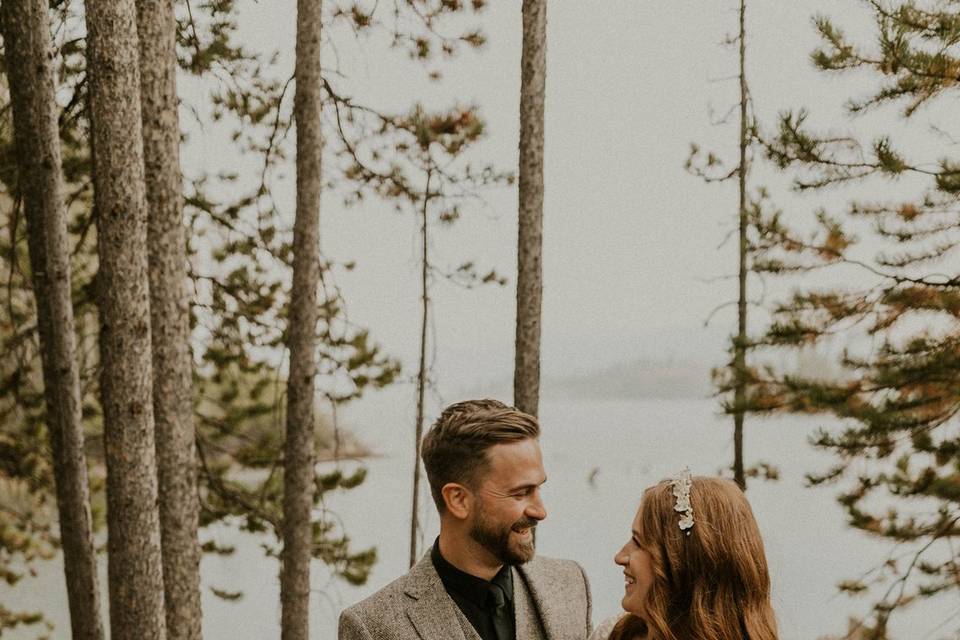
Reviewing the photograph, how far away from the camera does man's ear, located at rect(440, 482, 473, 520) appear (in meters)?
2.30

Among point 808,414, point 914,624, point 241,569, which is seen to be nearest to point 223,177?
point 808,414

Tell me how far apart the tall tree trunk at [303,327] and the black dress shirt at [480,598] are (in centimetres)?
424

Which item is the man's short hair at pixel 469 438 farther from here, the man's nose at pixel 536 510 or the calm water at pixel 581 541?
the calm water at pixel 581 541

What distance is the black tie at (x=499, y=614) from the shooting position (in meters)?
2.35

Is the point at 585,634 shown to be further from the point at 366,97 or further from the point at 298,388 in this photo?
the point at 366,97

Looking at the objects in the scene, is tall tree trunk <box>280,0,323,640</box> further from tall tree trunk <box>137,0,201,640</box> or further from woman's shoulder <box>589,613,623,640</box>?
woman's shoulder <box>589,613,623,640</box>

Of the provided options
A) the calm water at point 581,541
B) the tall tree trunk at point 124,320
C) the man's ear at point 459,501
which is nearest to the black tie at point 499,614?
the man's ear at point 459,501

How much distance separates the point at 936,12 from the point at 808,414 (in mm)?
3228

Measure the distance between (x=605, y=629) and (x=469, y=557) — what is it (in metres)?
0.39

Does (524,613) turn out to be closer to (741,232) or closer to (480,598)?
(480,598)

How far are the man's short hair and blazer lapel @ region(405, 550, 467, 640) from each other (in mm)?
181

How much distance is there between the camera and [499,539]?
2268 mm

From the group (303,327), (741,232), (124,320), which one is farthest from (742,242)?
(124,320)

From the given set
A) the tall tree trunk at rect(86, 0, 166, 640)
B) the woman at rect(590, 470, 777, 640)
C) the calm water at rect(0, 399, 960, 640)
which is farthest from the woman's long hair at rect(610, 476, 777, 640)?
the calm water at rect(0, 399, 960, 640)
